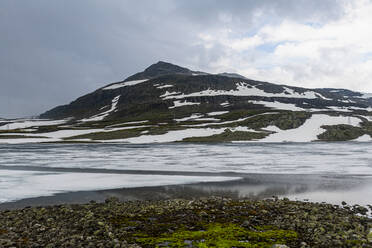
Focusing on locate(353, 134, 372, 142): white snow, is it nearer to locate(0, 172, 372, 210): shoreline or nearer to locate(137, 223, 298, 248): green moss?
locate(0, 172, 372, 210): shoreline

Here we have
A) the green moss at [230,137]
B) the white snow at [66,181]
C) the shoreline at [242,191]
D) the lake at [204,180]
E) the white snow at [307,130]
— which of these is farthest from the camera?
the white snow at [307,130]

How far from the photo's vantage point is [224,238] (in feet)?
38.8

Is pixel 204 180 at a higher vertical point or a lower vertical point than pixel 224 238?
lower

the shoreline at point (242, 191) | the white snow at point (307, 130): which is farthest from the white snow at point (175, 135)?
the shoreline at point (242, 191)

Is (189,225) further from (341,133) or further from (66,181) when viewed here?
(341,133)

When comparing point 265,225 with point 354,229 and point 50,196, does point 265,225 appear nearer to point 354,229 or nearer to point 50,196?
point 354,229

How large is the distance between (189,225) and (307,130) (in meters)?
Answer: 84.6

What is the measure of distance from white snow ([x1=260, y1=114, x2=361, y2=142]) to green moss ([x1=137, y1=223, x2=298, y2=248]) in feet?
233

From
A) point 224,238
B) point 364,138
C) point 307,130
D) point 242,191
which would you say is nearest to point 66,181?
point 242,191

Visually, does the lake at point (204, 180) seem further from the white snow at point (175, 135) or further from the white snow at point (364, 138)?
the white snow at point (364, 138)

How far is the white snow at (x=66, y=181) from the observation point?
21.9 meters

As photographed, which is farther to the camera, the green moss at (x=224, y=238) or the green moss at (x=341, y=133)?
the green moss at (x=341, y=133)

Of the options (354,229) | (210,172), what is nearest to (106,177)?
(210,172)

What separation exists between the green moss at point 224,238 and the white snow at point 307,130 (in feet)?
233
